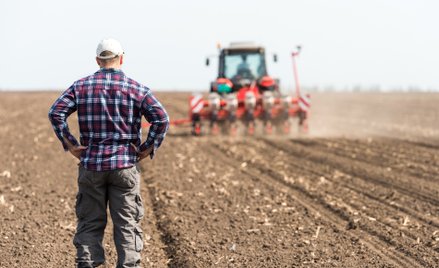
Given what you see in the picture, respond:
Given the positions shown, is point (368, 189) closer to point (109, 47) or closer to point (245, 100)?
point (109, 47)

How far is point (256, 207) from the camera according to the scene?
25.7 feet

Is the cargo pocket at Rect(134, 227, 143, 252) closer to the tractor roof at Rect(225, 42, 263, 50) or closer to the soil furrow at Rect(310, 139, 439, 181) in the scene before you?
the soil furrow at Rect(310, 139, 439, 181)

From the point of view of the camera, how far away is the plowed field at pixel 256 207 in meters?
5.90

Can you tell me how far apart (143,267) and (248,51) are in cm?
1309

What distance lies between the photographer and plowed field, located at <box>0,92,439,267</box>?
19.4 feet

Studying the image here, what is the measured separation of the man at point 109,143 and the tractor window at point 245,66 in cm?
1385

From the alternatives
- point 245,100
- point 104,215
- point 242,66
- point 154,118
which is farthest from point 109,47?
point 242,66

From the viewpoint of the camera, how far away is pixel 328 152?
44.9 feet

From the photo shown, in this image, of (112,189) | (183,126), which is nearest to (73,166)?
(112,189)

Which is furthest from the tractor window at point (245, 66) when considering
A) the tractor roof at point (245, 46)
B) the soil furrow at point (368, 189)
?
the soil furrow at point (368, 189)

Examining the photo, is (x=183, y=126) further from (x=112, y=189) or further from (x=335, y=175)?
(x=112, y=189)

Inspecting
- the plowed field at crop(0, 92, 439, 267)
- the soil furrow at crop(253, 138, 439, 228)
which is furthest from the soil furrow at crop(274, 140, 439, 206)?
the soil furrow at crop(253, 138, 439, 228)

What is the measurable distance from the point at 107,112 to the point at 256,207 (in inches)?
156

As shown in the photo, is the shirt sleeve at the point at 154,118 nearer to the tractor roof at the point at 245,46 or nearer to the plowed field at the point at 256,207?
the plowed field at the point at 256,207
